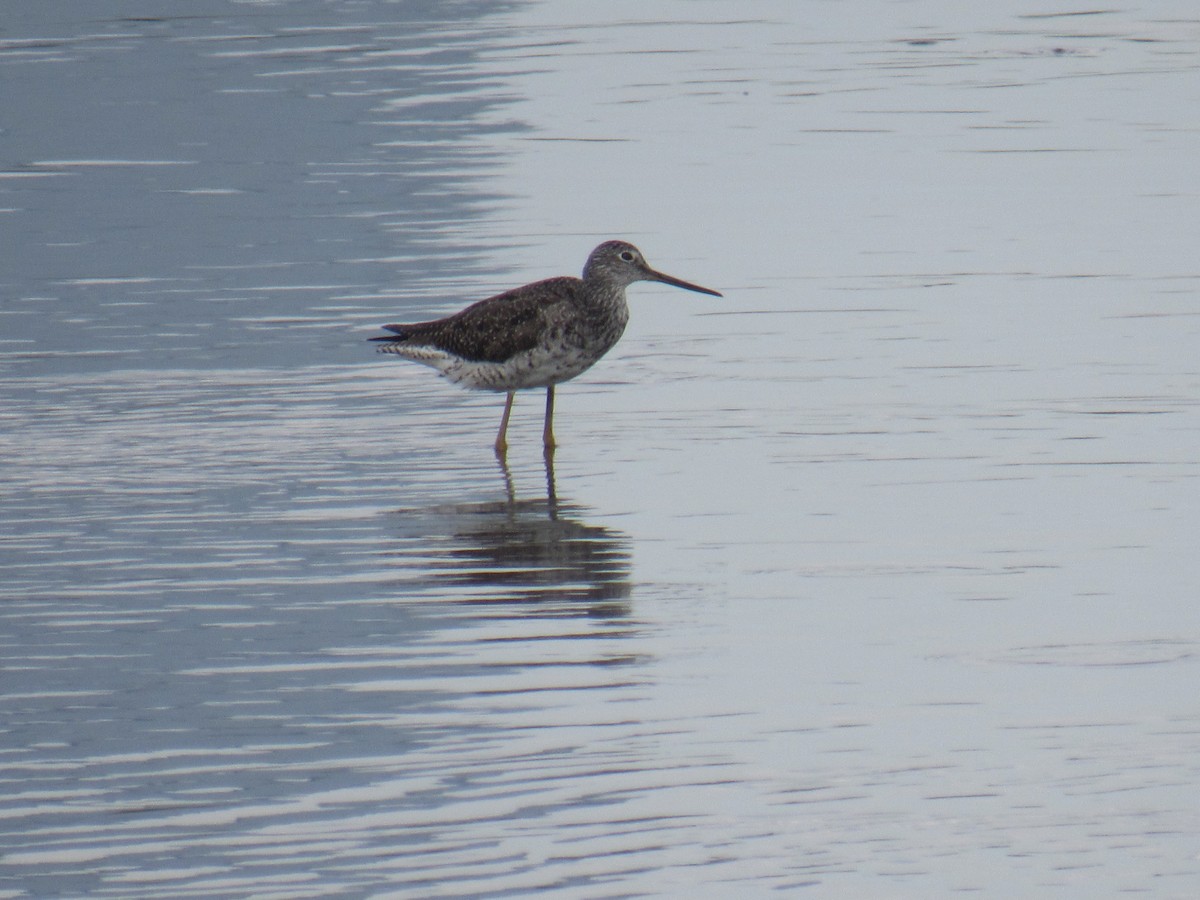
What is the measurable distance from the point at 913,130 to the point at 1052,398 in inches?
475

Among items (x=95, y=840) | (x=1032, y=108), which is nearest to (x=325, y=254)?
(x=1032, y=108)

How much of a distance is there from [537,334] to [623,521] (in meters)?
2.26

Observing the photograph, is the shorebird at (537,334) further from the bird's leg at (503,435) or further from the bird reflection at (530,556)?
the bird reflection at (530,556)

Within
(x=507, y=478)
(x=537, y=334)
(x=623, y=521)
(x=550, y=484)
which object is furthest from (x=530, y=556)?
(x=537, y=334)

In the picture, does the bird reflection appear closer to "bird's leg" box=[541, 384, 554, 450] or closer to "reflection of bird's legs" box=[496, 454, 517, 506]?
"reflection of bird's legs" box=[496, 454, 517, 506]

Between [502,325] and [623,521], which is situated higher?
[502,325]

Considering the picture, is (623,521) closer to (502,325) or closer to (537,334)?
(537,334)

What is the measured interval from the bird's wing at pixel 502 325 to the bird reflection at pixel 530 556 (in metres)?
1.30

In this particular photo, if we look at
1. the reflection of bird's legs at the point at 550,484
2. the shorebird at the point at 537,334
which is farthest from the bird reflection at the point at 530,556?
the shorebird at the point at 537,334

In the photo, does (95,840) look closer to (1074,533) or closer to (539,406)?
(1074,533)

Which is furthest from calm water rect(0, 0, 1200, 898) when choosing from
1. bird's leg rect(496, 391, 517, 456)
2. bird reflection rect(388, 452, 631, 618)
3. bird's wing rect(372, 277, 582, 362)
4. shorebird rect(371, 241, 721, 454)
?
bird's wing rect(372, 277, 582, 362)

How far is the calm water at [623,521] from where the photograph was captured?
7.44 meters

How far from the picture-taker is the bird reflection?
33.6ft

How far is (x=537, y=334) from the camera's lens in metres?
13.6
